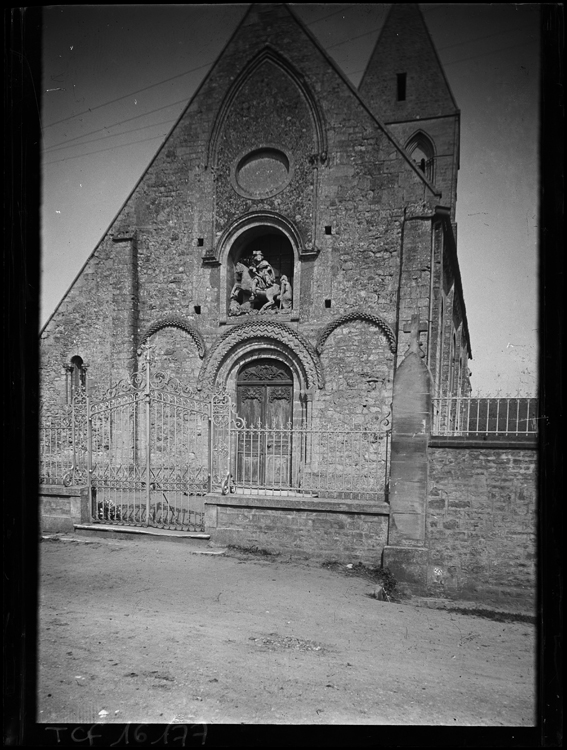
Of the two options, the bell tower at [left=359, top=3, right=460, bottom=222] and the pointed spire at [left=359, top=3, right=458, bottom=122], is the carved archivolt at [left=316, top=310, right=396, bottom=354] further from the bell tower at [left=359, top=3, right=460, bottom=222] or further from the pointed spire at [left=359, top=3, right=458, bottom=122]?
the pointed spire at [left=359, top=3, right=458, bottom=122]

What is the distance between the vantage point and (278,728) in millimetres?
3738

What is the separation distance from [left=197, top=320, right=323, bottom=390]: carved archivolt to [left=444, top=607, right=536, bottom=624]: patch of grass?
6.05 m

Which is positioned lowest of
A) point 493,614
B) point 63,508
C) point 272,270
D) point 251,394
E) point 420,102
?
point 493,614

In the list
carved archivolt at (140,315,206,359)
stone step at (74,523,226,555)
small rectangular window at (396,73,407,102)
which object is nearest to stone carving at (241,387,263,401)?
carved archivolt at (140,315,206,359)

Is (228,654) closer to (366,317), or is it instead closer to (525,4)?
(525,4)

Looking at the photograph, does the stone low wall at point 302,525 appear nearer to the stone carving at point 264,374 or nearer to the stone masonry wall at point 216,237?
the stone masonry wall at point 216,237

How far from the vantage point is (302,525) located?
7.96 meters

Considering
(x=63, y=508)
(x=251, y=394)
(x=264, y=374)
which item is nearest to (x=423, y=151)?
(x=264, y=374)

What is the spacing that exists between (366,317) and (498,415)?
16.7ft

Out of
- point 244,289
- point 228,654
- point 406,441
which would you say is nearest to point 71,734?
point 228,654

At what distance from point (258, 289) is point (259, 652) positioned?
9.50m

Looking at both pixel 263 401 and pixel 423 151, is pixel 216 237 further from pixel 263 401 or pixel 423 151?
pixel 423 151

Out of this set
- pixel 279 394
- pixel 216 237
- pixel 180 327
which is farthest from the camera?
pixel 180 327

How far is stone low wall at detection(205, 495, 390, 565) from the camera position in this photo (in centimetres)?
768
